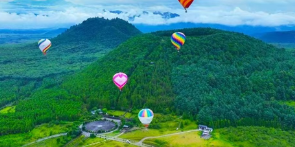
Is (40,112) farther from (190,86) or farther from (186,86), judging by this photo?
(190,86)

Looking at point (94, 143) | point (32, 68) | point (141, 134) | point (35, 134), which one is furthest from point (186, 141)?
point (32, 68)

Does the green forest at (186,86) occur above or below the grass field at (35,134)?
above

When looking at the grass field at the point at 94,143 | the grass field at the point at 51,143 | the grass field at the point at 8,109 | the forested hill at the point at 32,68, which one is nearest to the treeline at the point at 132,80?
the forested hill at the point at 32,68

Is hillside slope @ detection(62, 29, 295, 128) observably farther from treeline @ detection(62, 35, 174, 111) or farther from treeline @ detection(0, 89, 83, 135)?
treeline @ detection(0, 89, 83, 135)

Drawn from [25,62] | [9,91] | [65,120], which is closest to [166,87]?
[65,120]

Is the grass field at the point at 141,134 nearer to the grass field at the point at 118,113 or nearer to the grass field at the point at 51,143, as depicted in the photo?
the grass field at the point at 118,113

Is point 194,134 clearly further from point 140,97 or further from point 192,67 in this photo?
point 192,67

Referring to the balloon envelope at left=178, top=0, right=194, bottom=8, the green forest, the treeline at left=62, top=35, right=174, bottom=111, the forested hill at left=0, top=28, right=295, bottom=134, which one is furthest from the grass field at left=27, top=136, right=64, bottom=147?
the balloon envelope at left=178, top=0, right=194, bottom=8
